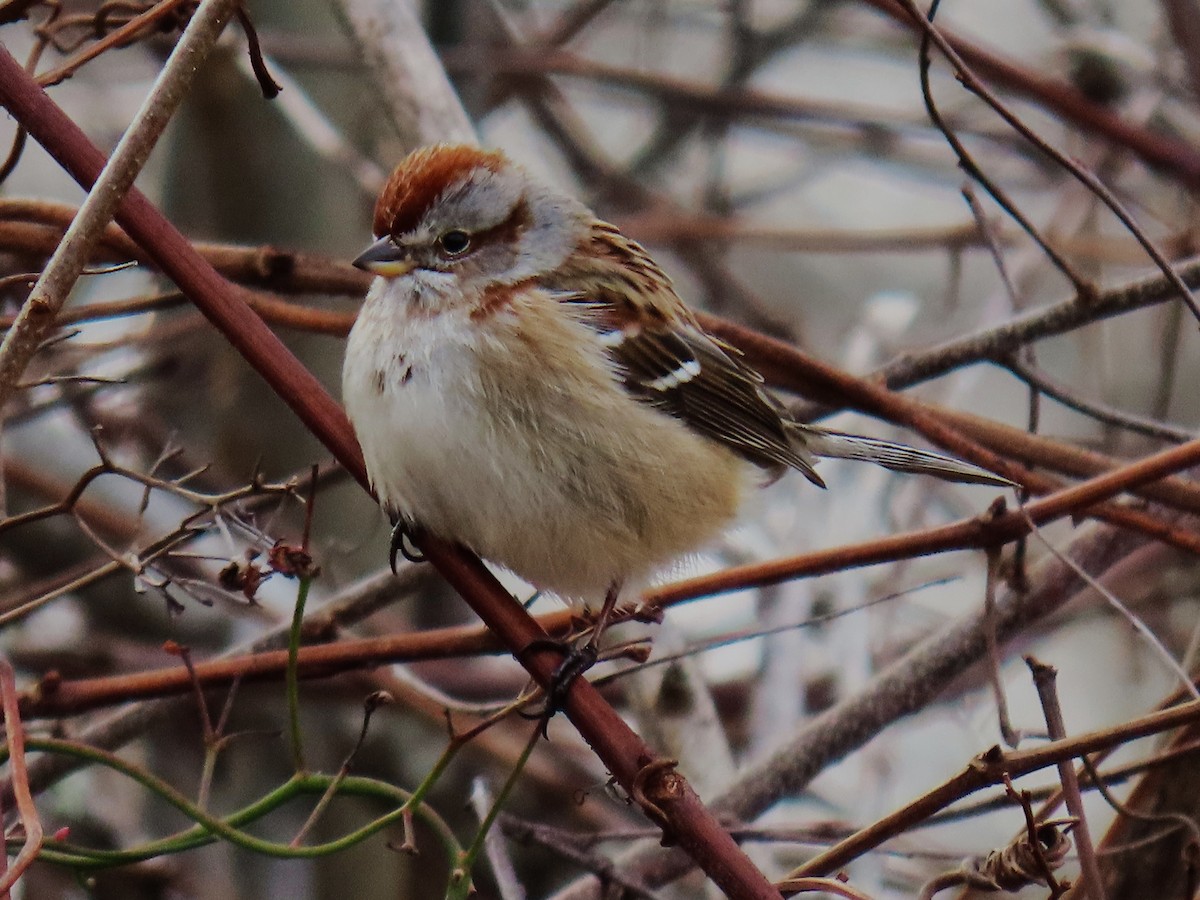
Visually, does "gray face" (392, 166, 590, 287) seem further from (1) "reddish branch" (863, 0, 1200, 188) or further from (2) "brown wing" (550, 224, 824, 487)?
(1) "reddish branch" (863, 0, 1200, 188)

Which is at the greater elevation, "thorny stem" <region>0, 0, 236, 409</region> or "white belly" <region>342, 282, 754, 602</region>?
"white belly" <region>342, 282, 754, 602</region>

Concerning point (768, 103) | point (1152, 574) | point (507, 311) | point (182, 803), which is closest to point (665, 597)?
point (507, 311)

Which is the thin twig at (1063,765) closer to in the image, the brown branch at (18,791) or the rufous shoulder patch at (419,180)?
the brown branch at (18,791)

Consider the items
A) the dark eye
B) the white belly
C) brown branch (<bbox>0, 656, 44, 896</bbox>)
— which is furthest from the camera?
the dark eye

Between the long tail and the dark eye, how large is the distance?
2.42 ft

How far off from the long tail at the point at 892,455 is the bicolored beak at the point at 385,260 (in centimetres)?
83

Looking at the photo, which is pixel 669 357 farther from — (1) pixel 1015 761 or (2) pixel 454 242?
(1) pixel 1015 761

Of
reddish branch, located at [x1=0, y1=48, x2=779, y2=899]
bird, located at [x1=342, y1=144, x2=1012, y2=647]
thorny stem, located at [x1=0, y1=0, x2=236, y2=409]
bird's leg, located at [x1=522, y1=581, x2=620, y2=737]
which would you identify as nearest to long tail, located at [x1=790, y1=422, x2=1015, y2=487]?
bird, located at [x1=342, y1=144, x2=1012, y2=647]

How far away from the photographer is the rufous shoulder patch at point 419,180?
223cm

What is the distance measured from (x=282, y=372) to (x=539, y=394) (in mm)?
682

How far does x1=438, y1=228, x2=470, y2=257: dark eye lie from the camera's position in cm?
232

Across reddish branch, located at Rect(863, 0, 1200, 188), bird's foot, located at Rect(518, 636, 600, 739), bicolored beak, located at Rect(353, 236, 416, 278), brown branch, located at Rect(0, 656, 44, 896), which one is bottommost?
brown branch, located at Rect(0, 656, 44, 896)

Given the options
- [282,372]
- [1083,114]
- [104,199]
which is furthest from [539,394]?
[1083,114]

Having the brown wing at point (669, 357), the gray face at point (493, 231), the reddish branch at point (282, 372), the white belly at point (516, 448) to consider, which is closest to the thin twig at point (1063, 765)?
the reddish branch at point (282, 372)
